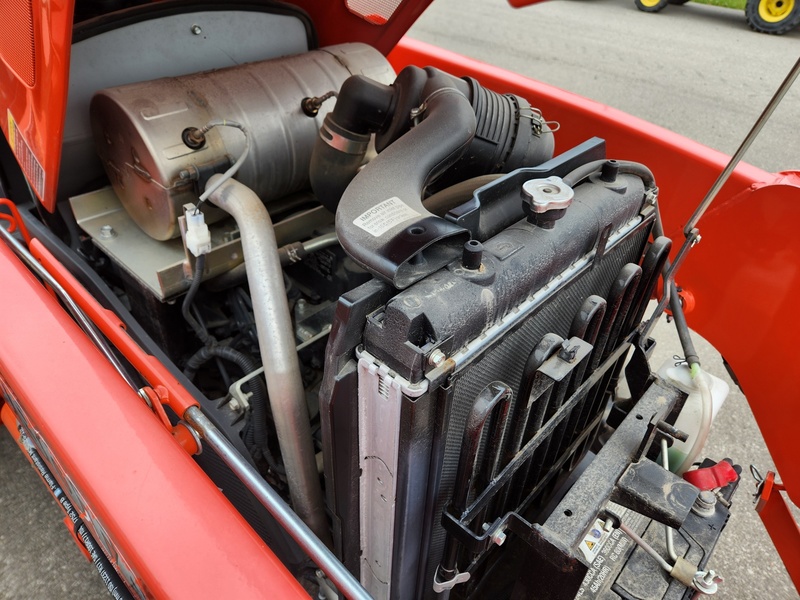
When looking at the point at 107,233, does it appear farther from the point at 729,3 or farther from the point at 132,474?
the point at 729,3

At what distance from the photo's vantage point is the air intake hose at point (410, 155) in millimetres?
788

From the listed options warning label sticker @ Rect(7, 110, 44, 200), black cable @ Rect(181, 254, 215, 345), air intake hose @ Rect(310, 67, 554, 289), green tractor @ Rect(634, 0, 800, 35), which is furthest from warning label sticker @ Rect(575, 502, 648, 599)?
green tractor @ Rect(634, 0, 800, 35)

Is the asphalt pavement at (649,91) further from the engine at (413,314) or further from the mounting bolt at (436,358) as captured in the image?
the mounting bolt at (436,358)

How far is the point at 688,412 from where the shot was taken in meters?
1.28

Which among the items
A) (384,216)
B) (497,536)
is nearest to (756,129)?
(384,216)

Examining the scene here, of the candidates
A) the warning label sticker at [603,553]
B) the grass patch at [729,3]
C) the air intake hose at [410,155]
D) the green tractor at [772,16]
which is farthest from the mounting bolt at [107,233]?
the grass patch at [729,3]

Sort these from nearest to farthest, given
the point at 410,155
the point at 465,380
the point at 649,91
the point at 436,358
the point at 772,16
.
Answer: the point at 436,358 → the point at 465,380 → the point at 410,155 → the point at 649,91 → the point at 772,16

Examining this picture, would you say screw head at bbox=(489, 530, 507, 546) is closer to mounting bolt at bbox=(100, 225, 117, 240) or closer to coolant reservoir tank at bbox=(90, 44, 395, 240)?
coolant reservoir tank at bbox=(90, 44, 395, 240)

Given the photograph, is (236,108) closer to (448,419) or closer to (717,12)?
(448,419)

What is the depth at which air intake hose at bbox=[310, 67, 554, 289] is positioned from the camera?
788mm

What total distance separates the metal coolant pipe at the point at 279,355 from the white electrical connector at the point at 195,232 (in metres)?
0.05

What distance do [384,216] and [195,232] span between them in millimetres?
433

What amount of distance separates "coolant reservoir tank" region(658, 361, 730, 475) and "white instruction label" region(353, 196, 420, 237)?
76cm

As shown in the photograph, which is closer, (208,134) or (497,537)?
(497,537)
